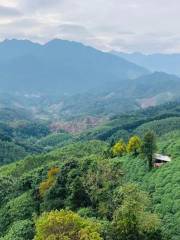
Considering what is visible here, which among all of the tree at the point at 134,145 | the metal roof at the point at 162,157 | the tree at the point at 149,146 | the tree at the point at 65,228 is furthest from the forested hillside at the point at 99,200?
the metal roof at the point at 162,157

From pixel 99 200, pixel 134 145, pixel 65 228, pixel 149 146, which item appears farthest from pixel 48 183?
pixel 65 228

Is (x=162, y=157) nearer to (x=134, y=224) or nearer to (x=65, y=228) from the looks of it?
(x=134, y=224)

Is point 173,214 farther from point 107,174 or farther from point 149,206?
point 107,174

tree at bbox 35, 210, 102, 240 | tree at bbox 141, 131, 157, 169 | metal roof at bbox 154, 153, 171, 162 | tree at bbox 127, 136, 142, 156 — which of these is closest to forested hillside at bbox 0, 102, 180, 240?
tree at bbox 35, 210, 102, 240

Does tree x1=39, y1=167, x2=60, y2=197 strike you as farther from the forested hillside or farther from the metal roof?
the metal roof

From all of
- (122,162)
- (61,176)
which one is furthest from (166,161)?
(61,176)
